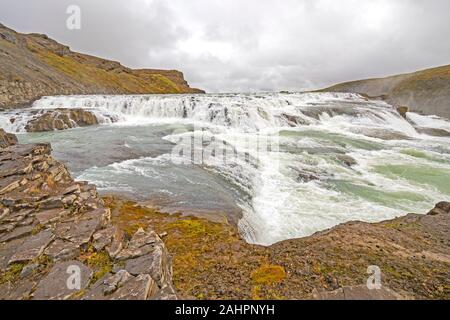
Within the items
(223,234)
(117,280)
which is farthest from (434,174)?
(117,280)

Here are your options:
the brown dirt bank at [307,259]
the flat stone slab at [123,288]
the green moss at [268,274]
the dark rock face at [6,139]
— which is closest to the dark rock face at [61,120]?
the dark rock face at [6,139]

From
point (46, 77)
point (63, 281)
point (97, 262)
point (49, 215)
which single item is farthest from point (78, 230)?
point (46, 77)

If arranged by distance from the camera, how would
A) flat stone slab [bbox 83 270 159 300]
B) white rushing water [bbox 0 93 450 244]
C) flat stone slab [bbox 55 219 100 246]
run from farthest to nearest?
white rushing water [bbox 0 93 450 244] → flat stone slab [bbox 55 219 100 246] → flat stone slab [bbox 83 270 159 300]

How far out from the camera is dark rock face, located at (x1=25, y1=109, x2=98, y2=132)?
80.3 ft

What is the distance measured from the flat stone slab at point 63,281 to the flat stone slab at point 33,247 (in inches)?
20.7

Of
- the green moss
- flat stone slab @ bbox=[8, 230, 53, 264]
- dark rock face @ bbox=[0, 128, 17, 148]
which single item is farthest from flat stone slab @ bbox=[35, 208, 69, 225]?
dark rock face @ bbox=[0, 128, 17, 148]

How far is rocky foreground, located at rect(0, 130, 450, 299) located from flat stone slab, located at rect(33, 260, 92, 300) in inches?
0.5

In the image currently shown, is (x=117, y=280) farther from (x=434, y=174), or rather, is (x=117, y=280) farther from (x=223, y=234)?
(x=434, y=174)

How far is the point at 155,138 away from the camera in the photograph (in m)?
20.2

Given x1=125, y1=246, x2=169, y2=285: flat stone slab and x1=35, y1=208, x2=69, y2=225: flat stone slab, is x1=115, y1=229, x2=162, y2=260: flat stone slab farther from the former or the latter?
x1=35, y1=208, x2=69, y2=225: flat stone slab

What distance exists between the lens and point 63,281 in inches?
145

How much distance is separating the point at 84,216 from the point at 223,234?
3.18m
